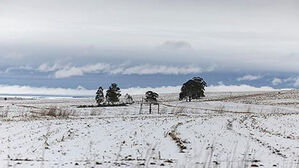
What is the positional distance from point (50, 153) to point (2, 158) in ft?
8.06

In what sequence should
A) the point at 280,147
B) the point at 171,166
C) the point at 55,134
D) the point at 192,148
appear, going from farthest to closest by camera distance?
the point at 55,134 < the point at 280,147 < the point at 192,148 < the point at 171,166

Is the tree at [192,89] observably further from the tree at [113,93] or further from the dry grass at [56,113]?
the dry grass at [56,113]

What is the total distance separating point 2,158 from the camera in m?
18.5

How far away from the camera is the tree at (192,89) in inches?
5207

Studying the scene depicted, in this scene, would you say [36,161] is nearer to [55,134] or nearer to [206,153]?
[206,153]

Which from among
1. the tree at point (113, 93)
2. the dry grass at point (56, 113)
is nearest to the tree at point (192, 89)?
the tree at point (113, 93)

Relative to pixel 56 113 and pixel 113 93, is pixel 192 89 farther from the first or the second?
pixel 56 113

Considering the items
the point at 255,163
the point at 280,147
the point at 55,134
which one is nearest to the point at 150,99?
the point at 55,134

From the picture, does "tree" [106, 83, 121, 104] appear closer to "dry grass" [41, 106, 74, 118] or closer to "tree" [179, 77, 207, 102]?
"tree" [179, 77, 207, 102]

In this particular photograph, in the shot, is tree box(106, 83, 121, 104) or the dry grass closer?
the dry grass

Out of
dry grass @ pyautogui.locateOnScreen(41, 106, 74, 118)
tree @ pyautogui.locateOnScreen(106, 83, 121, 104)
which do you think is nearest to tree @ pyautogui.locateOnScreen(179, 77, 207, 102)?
tree @ pyautogui.locateOnScreen(106, 83, 121, 104)

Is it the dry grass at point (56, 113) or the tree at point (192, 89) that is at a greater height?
the tree at point (192, 89)

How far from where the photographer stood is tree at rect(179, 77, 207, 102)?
5207 inches

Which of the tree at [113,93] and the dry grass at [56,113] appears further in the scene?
the tree at [113,93]
